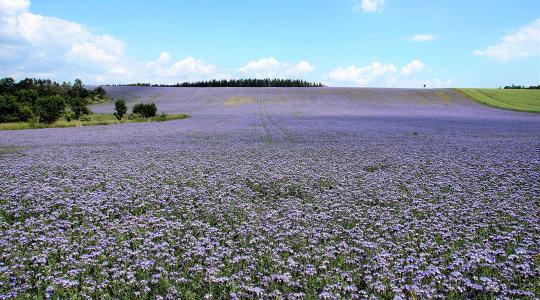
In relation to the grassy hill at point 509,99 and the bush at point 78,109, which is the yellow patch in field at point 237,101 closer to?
the bush at point 78,109

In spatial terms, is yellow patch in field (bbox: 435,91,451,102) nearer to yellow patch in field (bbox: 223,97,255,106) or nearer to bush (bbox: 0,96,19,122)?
yellow patch in field (bbox: 223,97,255,106)

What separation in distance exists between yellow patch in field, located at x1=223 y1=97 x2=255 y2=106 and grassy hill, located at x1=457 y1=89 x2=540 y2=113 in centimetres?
3725

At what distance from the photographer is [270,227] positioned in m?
7.48

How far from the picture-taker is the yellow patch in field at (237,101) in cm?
6678

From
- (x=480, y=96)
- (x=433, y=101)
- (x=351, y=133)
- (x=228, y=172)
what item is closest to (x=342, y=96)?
(x=433, y=101)

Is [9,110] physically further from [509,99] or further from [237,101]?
[509,99]

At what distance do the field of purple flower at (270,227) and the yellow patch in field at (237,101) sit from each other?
5095 centimetres

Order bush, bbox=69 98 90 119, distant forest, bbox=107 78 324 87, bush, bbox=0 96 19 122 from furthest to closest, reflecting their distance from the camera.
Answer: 1. distant forest, bbox=107 78 324 87
2. bush, bbox=69 98 90 119
3. bush, bbox=0 96 19 122

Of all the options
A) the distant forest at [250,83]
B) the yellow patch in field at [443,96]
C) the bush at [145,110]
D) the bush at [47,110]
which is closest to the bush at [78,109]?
the bush at [47,110]

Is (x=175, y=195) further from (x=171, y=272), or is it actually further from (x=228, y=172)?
(x=171, y=272)

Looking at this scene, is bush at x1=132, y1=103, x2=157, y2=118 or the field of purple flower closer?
the field of purple flower

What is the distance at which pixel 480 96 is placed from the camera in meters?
74.7

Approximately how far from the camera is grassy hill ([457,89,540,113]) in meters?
61.0

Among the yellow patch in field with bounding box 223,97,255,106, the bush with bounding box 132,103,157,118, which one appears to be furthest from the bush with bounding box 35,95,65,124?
the yellow patch in field with bounding box 223,97,255,106
